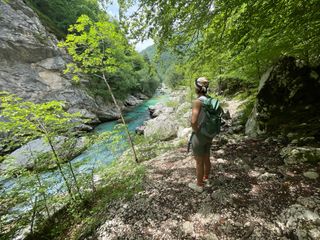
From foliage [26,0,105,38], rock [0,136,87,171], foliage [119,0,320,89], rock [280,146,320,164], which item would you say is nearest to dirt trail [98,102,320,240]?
rock [280,146,320,164]

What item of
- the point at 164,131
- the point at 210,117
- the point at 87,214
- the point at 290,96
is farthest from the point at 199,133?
the point at 164,131

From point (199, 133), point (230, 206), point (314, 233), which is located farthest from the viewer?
Result: point (199, 133)

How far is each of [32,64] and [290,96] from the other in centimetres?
1868

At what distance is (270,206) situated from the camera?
2523 mm

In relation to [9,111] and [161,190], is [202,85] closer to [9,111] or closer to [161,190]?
[161,190]

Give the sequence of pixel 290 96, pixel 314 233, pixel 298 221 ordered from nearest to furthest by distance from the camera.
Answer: pixel 314 233 < pixel 298 221 < pixel 290 96

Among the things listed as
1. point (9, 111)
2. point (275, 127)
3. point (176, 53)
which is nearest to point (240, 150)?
point (275, 127)

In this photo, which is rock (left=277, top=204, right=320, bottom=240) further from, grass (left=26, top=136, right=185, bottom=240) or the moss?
the moss

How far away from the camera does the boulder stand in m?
4.27

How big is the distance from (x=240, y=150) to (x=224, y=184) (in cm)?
149

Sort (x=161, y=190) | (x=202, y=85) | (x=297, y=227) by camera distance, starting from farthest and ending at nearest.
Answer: (x=161, y=190)
(x=202, y=85)
(x=297, y=227)

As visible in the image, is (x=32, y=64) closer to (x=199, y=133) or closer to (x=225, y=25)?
(x=225, y=25)

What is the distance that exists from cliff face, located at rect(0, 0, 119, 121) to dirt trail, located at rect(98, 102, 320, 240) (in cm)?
1486

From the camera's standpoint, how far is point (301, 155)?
10.7 feet
